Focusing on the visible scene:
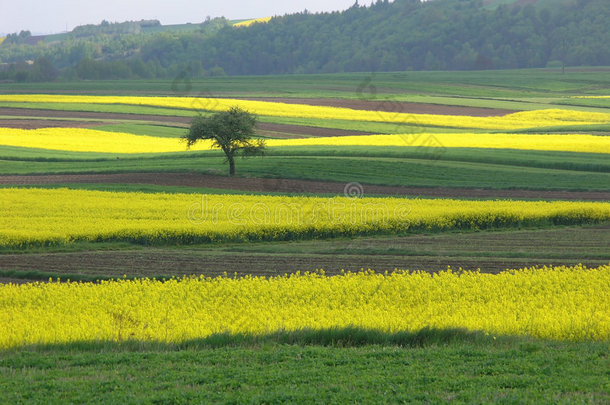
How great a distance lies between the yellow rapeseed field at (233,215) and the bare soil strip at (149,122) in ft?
105

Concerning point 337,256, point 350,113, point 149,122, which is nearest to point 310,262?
point 337,256

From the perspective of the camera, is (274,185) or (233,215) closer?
(233,215)

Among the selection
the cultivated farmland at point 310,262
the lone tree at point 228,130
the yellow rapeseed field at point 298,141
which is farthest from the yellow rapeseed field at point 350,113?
the lone tree at point 228,130

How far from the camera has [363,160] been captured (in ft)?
164

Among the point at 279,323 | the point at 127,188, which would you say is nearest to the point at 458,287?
the point at 279,323

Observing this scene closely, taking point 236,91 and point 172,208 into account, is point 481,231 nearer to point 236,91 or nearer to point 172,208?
point 172,208

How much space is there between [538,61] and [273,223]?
14092 cm

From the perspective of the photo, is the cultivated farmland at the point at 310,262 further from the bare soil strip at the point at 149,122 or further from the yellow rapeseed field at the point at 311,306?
the bare soil strip at the point at 149,122

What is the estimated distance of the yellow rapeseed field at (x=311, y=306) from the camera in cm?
1516

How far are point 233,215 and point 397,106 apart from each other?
63.9 m

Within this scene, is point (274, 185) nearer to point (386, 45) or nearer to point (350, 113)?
point (350, 113)

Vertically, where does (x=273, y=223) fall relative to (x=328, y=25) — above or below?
below

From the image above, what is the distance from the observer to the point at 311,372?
39.8 feet

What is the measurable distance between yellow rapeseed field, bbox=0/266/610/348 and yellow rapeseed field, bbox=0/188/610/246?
27.3 feet
